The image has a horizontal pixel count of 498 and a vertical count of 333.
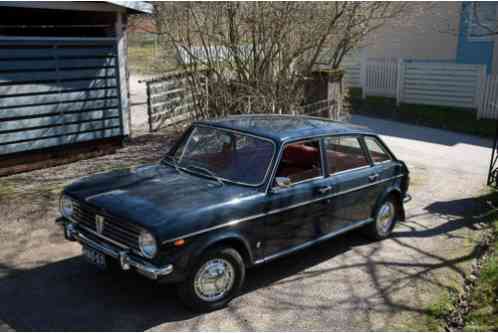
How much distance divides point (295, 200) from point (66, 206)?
226 cm

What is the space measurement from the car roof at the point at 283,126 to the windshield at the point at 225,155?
0.34 feet

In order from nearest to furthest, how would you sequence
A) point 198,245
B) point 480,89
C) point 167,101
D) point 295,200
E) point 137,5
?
point 198,245 < point 295,200 < point 137,5 < point 167,101 < point 480,89

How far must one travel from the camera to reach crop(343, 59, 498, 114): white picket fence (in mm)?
15008

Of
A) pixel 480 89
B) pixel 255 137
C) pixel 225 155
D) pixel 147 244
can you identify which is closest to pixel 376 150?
pixel 255 137

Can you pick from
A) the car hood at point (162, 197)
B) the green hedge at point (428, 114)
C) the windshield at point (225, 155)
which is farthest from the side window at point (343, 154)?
the green hedge at point (428, 114)

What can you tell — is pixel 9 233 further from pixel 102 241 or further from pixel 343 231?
pixel 343 231

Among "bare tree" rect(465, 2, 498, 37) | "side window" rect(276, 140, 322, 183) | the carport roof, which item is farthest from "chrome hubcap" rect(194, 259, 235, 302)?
"bare tree" rect(465, 2, 498, 37)

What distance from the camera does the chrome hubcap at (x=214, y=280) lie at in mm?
4383

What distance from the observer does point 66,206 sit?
4938 millimetres

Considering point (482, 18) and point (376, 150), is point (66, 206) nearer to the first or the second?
point (376, 150)

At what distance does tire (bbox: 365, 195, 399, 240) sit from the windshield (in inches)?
78.7

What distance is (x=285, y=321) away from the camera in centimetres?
444

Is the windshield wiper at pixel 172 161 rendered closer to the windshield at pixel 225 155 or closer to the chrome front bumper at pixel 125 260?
the windshield at pixel 225 155

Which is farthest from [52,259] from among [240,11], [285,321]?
[240,11]
